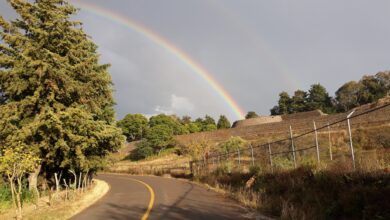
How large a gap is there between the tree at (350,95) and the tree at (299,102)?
13.9 metres

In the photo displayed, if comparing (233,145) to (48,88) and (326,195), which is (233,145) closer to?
(48,88)

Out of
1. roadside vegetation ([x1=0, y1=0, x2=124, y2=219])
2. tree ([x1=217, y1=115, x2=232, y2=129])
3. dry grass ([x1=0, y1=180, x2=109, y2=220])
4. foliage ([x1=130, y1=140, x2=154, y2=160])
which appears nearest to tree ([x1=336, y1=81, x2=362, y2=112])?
tree ([x1=217, y1=115, x2=232, y2=129])

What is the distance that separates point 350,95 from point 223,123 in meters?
43.3

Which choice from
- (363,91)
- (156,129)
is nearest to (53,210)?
(156,129)

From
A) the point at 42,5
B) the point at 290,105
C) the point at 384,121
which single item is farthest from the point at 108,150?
the point at 290,105

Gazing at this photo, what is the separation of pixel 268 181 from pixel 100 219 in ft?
26.0

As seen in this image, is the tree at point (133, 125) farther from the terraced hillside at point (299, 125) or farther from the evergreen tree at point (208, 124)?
the terraced hillside at point (299, 125)

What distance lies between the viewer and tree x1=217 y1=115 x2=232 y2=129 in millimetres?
135125

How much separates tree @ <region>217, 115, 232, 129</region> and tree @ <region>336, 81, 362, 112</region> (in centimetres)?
3872

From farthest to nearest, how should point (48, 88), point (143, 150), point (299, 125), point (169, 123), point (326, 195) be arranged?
point (169, 123) → point (143, 150) → point (299, 125) → point (48, 88) → point (326, 195)

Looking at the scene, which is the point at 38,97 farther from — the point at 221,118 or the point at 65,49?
the point at 221,118

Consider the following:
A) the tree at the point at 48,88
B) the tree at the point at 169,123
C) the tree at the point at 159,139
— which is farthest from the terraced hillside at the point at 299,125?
the tree at the point at 48,88

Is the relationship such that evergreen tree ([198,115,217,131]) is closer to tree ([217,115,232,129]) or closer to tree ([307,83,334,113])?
tree ([217,115,232,129])

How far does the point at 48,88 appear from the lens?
73.8 feet
